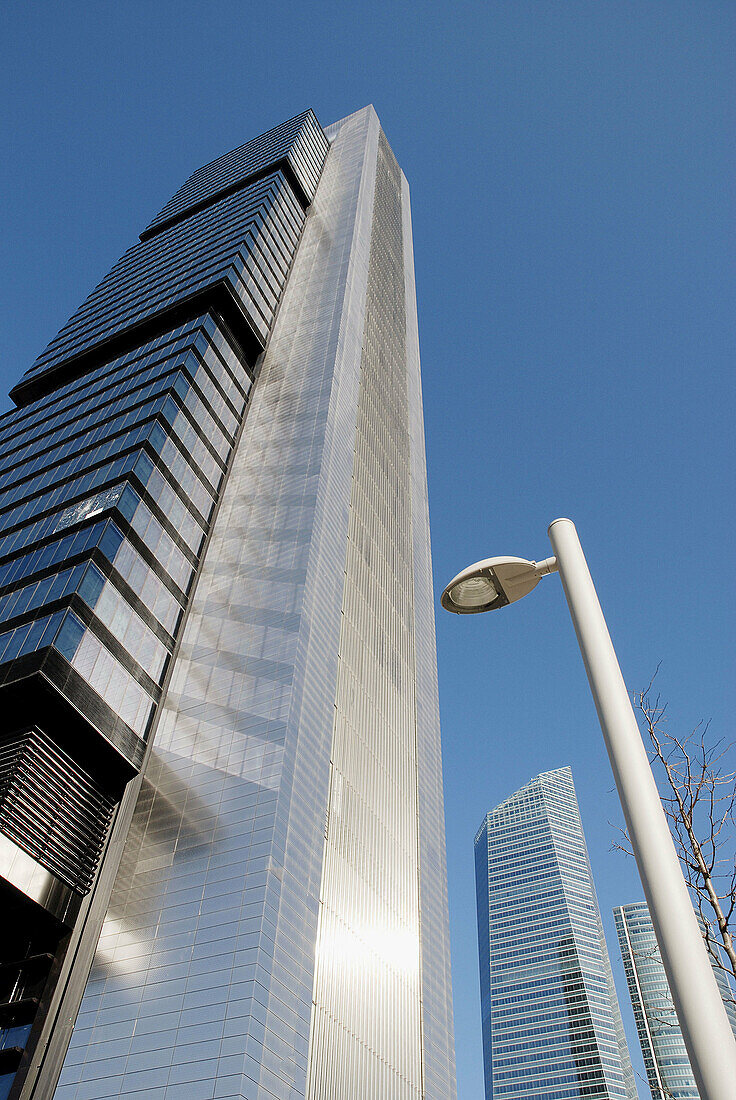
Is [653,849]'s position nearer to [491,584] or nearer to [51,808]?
[491,584]

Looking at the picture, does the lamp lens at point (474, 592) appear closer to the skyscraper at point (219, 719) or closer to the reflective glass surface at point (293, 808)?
the reflective glass surface at point (293, 808)

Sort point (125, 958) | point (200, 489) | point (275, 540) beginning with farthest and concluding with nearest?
point (200, 489) < point (275, 540) < point (125, 958)

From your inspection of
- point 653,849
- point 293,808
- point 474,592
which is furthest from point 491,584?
point 293,808

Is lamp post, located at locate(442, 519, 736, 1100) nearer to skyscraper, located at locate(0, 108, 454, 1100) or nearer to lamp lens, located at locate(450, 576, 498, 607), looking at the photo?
lamp lens, located at locate(450, 576, 498, 607)

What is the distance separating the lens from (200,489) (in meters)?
46.2

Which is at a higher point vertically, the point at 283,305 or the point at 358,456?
the point at 283,305

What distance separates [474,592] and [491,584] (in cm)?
23

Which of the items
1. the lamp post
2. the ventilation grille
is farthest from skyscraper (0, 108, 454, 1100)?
the lamp post

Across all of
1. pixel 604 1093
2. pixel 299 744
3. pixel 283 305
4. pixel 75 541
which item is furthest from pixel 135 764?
pixel 604 1093

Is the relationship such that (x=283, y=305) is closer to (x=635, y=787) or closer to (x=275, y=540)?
(x=275, y=540)

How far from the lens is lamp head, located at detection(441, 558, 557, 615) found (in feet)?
22.4

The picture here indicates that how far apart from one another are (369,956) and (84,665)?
1698 cm

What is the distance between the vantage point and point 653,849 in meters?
4.19

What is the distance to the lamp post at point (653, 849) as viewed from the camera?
366 cm
